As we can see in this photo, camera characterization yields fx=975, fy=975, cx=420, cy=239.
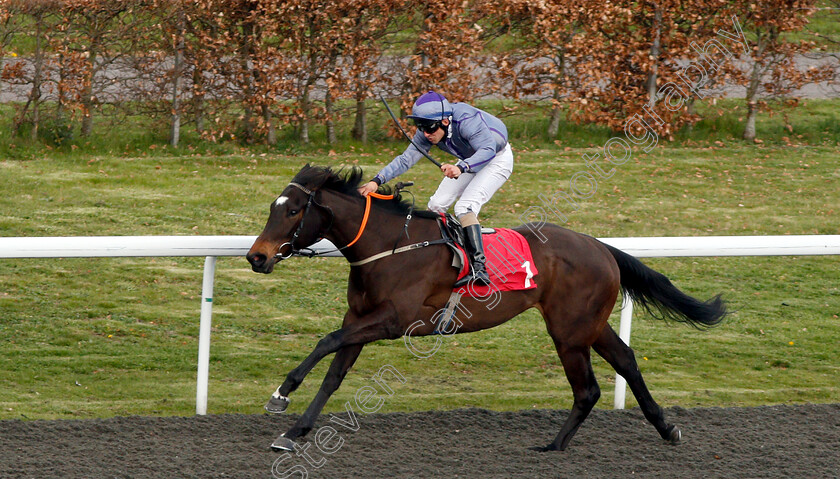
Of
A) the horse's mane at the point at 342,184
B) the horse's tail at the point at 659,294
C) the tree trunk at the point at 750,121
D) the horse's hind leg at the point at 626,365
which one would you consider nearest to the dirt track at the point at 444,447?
the horse's hind leg at the point at 626,365

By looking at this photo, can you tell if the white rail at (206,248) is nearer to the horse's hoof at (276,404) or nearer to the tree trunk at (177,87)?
the horse's hoof at (276,404)

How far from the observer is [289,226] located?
164 inches

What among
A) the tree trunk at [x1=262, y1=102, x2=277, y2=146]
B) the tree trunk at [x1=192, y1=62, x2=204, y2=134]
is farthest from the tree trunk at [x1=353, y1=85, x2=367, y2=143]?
the tree trunk at [x1=192, y1=62, x2=204, y2=134]

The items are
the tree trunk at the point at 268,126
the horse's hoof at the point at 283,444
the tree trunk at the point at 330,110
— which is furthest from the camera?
the tree trunk at the point at 268,126

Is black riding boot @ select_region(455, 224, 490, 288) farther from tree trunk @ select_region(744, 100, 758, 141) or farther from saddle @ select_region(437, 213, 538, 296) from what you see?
tree trunk @ select_region(744, 100, 758, 141)

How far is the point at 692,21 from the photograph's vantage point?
10.0 metres

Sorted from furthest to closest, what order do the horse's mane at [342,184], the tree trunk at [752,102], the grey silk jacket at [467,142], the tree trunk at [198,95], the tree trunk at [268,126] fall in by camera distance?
the tree trunk at [752,102] < the tree trunk at [268,126] < the tree trunk at [198,95] < the grey silk jacket at [467,142] < the horse's mane at [342,184]

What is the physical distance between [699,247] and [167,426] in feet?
9.33

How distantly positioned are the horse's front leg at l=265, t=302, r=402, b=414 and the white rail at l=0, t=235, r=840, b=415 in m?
0.57

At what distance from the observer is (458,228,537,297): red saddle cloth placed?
448 cm

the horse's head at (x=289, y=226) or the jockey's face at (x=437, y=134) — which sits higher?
the jockey's face at (x=437, y=134)

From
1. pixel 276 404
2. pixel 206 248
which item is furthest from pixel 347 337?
pixel 206 248

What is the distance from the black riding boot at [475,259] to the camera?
4.43m

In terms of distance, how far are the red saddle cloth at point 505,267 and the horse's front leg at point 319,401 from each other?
60cm
